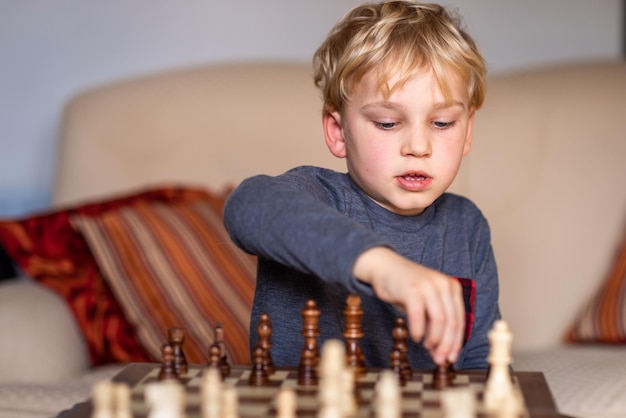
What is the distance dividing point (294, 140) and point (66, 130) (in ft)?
2.23

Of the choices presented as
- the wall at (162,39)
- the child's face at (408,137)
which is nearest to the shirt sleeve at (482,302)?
the child's face at (408,137)

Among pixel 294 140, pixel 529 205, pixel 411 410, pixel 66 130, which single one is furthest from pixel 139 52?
pixel 411 410

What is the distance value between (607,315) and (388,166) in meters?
1.14

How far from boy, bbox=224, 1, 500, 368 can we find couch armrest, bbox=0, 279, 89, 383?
2.42 ft

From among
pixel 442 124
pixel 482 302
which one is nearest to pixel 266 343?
pixel 442 124

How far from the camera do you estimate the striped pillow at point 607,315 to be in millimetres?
2373

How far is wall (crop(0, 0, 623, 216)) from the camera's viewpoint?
3023mm

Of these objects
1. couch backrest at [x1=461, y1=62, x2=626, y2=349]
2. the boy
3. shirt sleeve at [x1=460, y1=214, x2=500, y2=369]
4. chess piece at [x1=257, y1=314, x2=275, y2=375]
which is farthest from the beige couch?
chess piece at [x1=257, y1=314, x2=275, y2=375]

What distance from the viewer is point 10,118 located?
3.04 metres

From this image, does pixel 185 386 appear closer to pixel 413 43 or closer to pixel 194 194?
pixel 413 43

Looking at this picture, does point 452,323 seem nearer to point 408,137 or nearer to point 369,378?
point 369,378

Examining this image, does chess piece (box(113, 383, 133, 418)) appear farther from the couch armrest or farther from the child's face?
the couch armrest

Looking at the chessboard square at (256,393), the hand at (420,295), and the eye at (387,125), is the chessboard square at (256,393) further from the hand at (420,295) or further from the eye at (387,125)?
the eye at (387,125)

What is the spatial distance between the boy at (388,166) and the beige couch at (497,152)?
2.71ft
